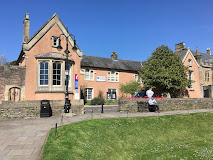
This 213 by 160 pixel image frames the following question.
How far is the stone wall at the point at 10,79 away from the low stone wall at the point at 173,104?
35.7 ft

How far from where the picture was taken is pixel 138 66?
127 ft

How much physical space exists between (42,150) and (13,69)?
14570 mm

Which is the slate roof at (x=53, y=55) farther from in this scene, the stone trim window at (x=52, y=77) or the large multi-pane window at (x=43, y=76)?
the large multi-pane window at (x=43, y=76)

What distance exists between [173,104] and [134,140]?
1014 centimetres

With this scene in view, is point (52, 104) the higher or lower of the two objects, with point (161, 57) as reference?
lower

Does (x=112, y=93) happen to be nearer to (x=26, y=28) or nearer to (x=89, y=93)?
(x=89, y=93)

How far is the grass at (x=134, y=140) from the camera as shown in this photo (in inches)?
288

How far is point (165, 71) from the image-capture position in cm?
2839

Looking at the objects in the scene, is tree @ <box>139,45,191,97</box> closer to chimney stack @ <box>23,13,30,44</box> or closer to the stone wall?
chimney stack @ <box>23,13,30,44</box>

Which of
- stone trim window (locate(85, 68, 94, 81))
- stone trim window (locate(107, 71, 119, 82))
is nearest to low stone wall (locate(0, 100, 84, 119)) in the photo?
stone trim window (locate(85, 68, 94, 81))

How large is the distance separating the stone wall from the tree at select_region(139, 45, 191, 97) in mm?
19747

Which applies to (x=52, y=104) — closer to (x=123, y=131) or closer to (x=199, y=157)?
(x=123, y=131)

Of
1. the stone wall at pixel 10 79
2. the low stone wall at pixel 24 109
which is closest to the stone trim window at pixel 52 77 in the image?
the stone wall at pixel 10 79

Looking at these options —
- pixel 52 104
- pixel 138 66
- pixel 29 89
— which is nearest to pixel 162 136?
pixel 52 104
